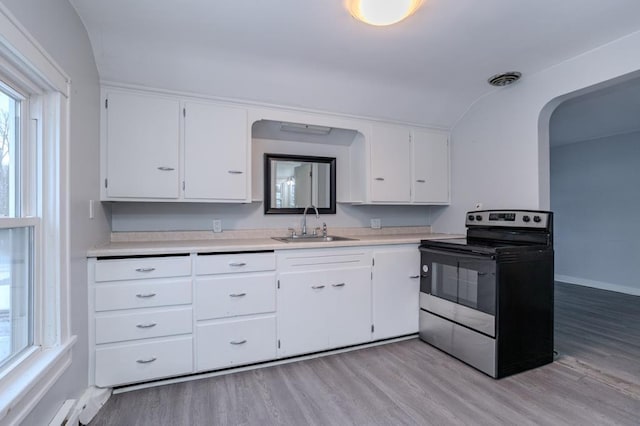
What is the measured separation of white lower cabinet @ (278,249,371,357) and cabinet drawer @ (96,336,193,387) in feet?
2.18

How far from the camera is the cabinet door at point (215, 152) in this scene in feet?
7.93

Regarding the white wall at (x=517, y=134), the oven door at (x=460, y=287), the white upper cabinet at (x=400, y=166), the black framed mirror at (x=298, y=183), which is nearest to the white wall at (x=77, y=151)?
the black framed mirror at (x=298, y=183)

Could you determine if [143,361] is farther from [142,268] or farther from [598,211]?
[598,211]

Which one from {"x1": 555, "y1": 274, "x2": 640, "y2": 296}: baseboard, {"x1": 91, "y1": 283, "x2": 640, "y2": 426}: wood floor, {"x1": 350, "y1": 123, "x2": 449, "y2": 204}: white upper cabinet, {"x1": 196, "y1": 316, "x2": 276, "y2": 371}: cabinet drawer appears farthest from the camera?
{"x1": 555, "y1": 274, "x2": 640, "y2": 296}: baseboard

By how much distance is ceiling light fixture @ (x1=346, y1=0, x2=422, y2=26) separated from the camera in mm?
1499

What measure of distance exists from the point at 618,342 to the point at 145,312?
12.5ft

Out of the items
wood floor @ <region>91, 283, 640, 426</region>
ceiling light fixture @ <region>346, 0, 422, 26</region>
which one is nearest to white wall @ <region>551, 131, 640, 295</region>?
wood floor @ <region>91, 283, 640, 426</region>

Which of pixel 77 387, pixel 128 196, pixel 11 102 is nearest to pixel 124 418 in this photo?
pixel 77 387

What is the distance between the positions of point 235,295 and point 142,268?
619 millimetres

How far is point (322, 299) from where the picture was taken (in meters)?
2.48

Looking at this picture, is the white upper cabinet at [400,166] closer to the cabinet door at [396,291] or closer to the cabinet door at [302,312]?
the cabinet door at [396,291]

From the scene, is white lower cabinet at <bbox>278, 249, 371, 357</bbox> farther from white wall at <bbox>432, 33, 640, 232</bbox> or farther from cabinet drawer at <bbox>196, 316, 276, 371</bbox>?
white wall at <bbox>432, 33, 640, 232</bbox>

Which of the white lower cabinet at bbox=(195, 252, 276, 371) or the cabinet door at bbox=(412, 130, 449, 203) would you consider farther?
the cabinet door at bbox=(412, 130, 449, 203)

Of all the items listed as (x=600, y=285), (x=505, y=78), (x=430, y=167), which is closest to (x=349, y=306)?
(x=430, y=167)
